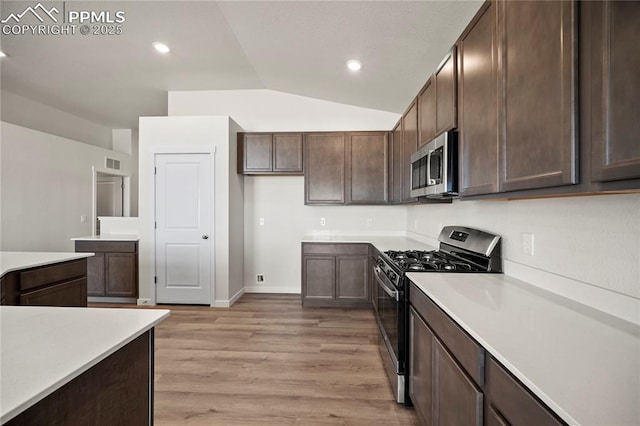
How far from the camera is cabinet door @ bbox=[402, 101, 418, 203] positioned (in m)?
2.86

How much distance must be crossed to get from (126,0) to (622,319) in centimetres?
390

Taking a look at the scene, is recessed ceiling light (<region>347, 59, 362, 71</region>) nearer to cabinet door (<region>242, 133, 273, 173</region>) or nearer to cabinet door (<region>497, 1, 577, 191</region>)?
cabinet door (<region>242, 133, 273, 173</region>)

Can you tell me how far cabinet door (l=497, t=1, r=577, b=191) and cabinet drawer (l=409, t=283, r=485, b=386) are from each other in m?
0.64

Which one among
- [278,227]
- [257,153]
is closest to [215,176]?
[257,153]

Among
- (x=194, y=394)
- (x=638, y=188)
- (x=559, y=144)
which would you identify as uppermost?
(x=559, y=144)

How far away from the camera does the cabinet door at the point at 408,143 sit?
9.39ft

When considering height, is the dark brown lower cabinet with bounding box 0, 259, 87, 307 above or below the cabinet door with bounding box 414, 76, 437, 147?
below

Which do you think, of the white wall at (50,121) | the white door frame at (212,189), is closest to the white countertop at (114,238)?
the white door frame at (212,189)

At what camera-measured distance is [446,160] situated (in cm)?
193

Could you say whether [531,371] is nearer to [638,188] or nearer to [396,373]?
[638,188]

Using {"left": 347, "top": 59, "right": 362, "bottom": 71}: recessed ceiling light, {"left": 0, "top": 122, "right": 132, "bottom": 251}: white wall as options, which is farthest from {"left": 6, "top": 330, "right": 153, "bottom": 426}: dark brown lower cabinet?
{"left": 0, "top": 122, "right": 132, "bottom": 251}: white wall

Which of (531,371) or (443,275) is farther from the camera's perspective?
(443,275)

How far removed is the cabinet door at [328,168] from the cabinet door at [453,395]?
118 inches

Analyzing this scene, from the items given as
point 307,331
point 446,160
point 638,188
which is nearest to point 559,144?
point 638,188
